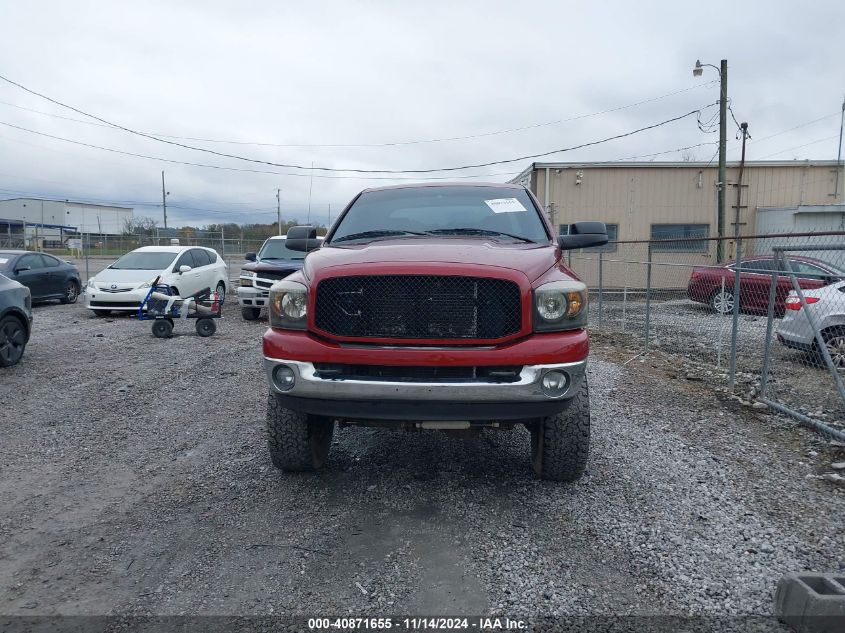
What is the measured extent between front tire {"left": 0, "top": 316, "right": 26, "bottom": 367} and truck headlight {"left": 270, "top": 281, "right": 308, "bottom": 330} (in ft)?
19.8

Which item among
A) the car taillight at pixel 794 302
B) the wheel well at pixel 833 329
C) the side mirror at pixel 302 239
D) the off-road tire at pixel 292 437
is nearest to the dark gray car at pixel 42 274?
the side mirror at pixel 302 239

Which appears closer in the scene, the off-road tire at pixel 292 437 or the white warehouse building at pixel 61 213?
the off-road tire at pixel 292 437

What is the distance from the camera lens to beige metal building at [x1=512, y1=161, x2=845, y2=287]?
2045cm

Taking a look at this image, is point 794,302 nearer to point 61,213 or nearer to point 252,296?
point 252,296

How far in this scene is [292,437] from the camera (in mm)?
3900

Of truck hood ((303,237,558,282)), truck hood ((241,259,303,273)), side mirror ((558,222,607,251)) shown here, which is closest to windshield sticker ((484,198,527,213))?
side mirror ((558,222,607,251))

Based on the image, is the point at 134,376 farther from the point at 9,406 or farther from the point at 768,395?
the point at 768,395

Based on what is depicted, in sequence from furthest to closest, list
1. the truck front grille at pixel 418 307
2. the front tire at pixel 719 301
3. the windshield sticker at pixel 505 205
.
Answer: the front tire at pixel 719 301 → the windshield sticker at pixel 505 205 → the truck front grille at pixel 418 307

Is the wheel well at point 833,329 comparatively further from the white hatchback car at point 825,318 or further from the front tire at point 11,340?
the front tire at point 11,340

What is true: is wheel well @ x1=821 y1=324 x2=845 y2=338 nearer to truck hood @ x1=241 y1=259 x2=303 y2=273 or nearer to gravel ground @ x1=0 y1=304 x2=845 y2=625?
gravel ground @ x1=0 y1=304 x2=845 y2=625

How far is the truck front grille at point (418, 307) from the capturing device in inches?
132

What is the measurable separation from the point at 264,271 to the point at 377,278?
31.8 ft

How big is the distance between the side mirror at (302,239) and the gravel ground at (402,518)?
5.23 feet

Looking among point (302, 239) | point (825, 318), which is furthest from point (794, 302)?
point (302, 239)
